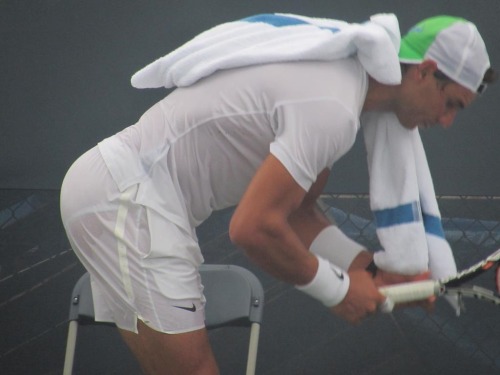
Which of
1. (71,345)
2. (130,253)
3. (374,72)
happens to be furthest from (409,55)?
(71,345)

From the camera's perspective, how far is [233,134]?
219 cm

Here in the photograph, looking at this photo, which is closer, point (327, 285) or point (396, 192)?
point (327, 285)

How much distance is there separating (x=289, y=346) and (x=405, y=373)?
0.39 metres

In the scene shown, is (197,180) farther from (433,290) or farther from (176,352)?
(433,290)

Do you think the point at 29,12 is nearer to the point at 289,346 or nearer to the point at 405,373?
the point at 289,346

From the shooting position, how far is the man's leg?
2230mm

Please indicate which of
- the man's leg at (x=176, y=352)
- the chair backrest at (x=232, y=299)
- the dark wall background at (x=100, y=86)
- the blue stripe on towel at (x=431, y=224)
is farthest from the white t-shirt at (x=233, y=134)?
the dark wall background at (x=100, y=86)

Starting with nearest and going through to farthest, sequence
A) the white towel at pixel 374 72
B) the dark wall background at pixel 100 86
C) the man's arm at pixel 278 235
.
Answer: the man's arm at pixel 278 235
the white towel at pixel 374 72
the dark wall background at pixel 100 86

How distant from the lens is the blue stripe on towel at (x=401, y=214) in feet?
7.79

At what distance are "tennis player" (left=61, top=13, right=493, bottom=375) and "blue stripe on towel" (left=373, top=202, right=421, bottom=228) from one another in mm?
164

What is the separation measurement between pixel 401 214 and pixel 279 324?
1.16 meters

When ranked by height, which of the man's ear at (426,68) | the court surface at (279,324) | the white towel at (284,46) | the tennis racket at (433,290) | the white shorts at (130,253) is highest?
the white towel at (284,46)

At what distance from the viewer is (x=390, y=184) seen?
2.39 meters

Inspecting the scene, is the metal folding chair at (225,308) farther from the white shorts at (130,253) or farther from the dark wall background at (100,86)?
the dark wall background at (100,86)
